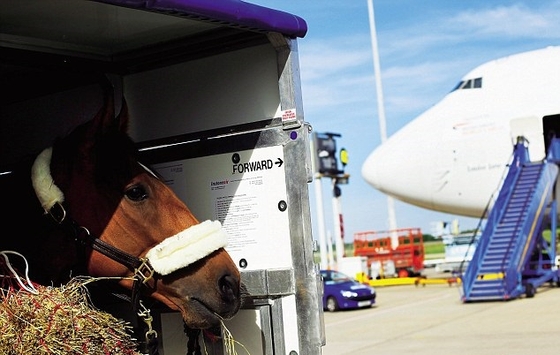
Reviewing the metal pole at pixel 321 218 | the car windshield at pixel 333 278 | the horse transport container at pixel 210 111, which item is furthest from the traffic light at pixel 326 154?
the horse transport container at pixel 210 111

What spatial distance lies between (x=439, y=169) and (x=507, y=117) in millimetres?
1977

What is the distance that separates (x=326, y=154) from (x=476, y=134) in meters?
9.48

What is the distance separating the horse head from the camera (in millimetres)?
3812

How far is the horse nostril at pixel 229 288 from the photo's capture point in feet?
12.5

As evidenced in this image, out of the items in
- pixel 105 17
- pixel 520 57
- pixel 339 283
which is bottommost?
pixel 339 283

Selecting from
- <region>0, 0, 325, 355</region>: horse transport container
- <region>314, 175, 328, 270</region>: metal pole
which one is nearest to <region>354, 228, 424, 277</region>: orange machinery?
<region>314, 175, 328, 270</region>: metal pole

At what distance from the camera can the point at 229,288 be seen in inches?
151

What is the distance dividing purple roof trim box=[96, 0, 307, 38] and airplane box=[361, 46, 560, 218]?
1598cm

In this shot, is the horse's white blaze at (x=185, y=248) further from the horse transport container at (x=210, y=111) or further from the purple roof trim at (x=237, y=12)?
the purple roof trim at (x=237, y=12)

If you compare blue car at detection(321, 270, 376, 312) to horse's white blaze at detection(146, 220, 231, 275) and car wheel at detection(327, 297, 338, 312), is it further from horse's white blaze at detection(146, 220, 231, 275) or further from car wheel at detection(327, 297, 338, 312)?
horse's white blaze at detection(146, 220, 231, 275)

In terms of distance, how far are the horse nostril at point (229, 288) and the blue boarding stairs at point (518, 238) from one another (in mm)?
14873

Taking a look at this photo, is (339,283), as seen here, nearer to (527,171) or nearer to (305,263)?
(527,171)

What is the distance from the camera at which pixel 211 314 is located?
12.5ft

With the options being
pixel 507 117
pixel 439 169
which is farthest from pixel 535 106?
pixel 439 169
